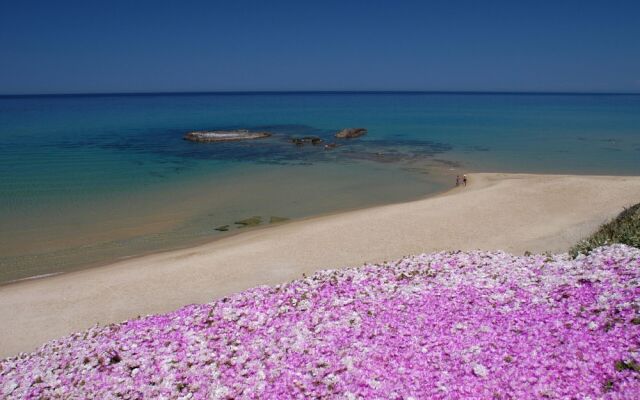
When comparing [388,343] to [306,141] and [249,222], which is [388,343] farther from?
[306,141]

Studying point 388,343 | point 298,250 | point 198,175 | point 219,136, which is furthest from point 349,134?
point 388,343

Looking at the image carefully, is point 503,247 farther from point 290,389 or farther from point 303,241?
point 290,389

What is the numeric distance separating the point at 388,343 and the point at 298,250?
1190 cm

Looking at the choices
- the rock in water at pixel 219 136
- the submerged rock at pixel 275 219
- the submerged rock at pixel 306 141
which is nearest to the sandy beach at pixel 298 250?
the submerged rock at pixel 275 219

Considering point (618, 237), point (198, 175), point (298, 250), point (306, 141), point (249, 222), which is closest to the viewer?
point (618, 237)

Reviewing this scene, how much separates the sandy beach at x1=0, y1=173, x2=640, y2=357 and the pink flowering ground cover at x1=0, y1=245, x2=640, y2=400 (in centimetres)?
423

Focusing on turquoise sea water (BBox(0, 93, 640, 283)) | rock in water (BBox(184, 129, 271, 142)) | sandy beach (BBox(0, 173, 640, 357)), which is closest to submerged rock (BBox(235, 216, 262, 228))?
turquoise sea water (BBox(0, 93, 640, 283))

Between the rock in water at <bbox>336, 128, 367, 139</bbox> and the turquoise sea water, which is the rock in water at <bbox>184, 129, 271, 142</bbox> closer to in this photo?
the turquoise sea water

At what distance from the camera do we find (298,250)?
21031 millimetres

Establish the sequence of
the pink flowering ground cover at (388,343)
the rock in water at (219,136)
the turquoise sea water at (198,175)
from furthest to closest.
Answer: the rock in water at (219,136) → the turquoise sea water at (198,175) → the pink flowering ground cover at (388,343)

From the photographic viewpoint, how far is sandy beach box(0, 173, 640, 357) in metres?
16.4

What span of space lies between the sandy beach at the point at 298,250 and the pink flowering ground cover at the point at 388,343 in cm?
423

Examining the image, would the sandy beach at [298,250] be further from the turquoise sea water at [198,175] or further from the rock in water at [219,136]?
the rock in water at [219,136]

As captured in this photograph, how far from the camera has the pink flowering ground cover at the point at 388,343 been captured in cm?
789
